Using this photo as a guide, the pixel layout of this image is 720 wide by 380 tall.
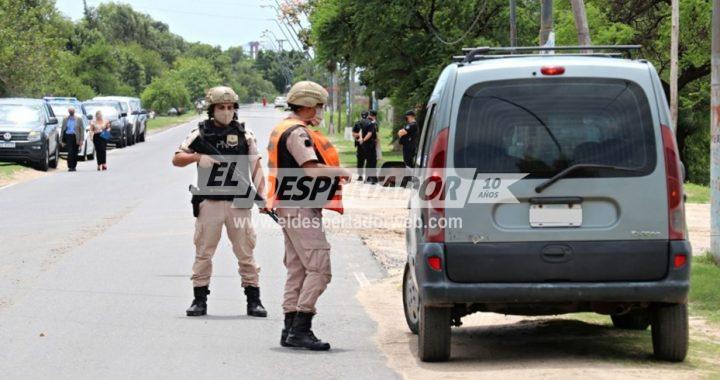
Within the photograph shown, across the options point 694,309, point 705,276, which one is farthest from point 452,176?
point 705,276

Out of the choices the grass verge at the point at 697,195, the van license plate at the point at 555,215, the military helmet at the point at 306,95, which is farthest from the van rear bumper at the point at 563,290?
the grass verge at the point at 697,195

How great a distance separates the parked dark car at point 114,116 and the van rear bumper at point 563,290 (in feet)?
124

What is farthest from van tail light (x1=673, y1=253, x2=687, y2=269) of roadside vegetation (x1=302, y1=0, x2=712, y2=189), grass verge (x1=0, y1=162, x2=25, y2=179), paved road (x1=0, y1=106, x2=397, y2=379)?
roadside vegetation (x1=302, y1=0, x2=712, y2=189)

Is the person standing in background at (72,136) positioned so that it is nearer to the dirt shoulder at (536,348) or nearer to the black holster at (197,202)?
the dirt shoulder at (536,348)

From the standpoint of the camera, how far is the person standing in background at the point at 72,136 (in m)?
31.7

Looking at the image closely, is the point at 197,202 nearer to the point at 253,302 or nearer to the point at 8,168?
the point at 253,302

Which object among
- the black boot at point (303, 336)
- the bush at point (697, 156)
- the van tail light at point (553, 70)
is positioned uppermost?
the van tail light at point (553, 70)

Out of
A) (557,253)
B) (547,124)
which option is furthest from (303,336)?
(547,124)

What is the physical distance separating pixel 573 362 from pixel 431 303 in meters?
1.03

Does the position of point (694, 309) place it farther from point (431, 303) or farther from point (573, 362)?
point (431, 303)

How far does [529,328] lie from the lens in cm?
977

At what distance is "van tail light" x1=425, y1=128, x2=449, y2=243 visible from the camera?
25.1 ft

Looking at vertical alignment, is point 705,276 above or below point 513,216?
below

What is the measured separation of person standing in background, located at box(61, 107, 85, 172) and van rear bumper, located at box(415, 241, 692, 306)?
25.2m
